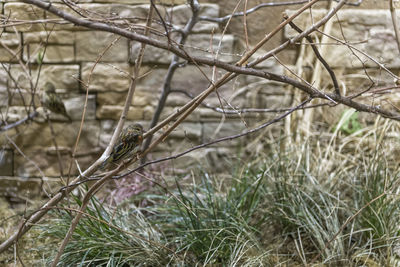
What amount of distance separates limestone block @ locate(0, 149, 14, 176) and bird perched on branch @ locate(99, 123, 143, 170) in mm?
1723

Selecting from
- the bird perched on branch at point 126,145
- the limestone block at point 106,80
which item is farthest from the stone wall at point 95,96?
the bird perched on branch at point 126,145

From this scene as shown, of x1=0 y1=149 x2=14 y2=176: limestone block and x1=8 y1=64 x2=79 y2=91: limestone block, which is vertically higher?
x1=8 y1=64 x2=79 y2=91: limestone block

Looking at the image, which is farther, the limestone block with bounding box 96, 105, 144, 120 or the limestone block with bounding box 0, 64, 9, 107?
the limestone block with bounding box 96, 105, 144, 120

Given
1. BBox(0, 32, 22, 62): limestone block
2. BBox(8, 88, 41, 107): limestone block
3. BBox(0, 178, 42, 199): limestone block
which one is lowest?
BBox(0, 178, 42, 199): limestone block

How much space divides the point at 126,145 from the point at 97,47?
1547 millimetres

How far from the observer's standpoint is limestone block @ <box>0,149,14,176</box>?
3327mm

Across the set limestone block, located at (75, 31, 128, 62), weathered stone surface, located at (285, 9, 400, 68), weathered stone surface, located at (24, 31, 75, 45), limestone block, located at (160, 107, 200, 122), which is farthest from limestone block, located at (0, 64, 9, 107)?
weathered stone surface, located at (285, 9, 400, 68)

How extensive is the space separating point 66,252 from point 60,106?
1173mm

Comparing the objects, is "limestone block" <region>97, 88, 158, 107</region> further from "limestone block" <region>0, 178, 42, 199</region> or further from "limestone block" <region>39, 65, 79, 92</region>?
"limestone block" <region>0, 178, 42, 199</region>

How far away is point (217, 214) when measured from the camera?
2.54 meters

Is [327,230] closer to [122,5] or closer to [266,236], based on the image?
[266,236]

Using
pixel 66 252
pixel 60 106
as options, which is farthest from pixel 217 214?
pixel 60 106

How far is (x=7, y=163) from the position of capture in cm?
334

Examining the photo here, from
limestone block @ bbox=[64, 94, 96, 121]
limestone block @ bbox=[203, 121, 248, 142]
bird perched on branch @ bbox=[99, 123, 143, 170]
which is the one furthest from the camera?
limestone block @ bbox=[203, 121, 248, 142]
